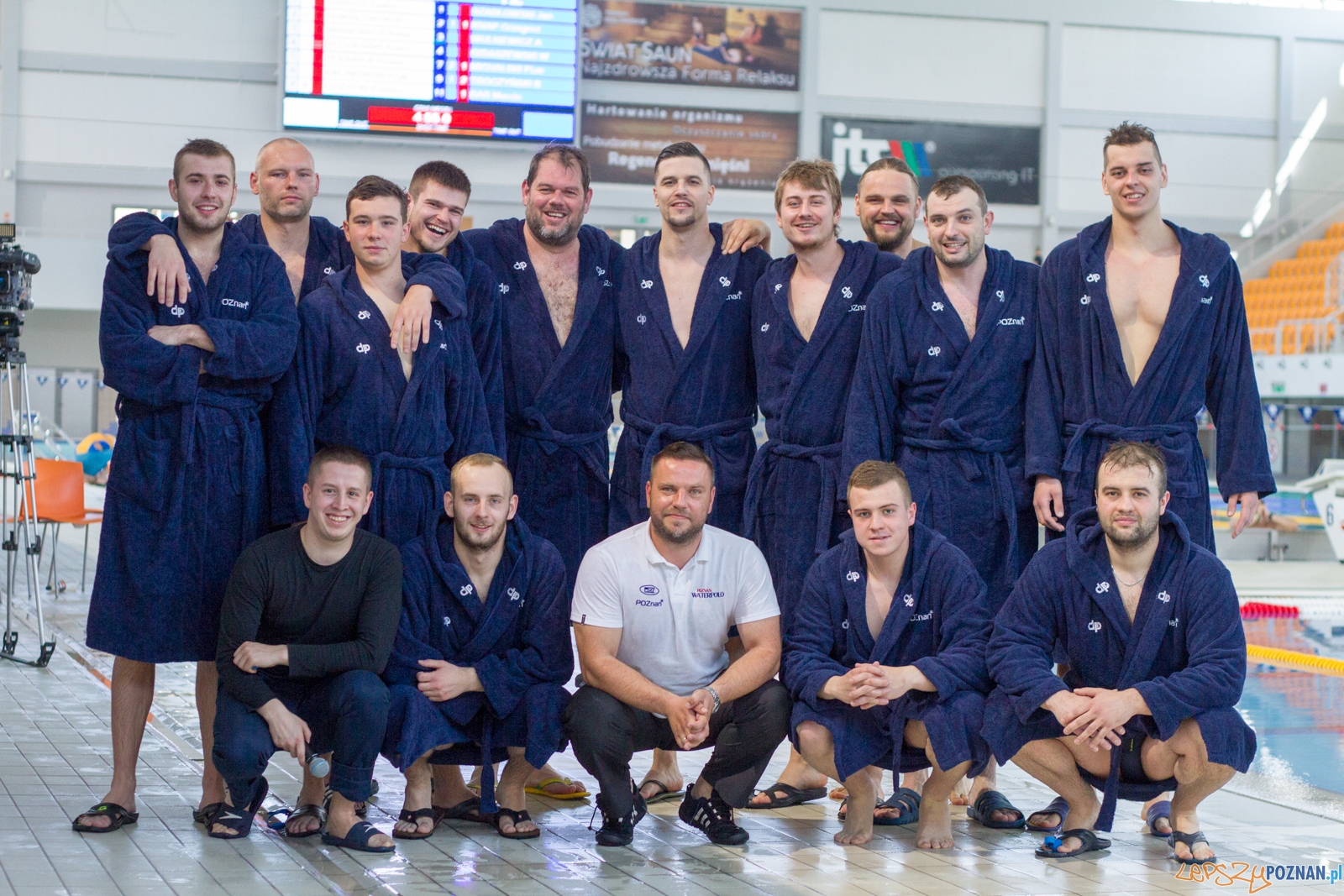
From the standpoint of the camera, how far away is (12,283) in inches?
260

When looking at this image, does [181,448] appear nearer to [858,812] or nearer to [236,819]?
[236,819]

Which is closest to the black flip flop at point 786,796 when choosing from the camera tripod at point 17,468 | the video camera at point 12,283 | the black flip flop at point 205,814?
the black flip flop at point 205,814

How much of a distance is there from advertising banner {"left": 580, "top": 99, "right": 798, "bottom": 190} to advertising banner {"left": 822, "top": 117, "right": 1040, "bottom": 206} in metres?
0.83

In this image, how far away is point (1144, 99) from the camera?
2353cm

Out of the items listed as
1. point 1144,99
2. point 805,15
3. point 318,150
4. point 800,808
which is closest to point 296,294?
point 800,808

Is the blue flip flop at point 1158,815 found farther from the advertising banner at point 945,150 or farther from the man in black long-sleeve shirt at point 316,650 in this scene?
the advertising banner at point 945,150

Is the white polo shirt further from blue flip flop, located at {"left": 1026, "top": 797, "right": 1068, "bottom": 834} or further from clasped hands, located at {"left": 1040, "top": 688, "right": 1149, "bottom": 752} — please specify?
blue flip flop, located at {"left": 1026, "top": 797, "right": 1068, "bottom": 834}

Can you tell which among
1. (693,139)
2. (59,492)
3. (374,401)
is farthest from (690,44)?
(374,401)

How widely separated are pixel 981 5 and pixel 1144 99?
324 centimetres

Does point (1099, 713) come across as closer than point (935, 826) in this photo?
Yes

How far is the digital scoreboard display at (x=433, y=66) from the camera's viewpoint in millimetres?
20531

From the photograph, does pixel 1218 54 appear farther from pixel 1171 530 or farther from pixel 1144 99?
pixel 1171 530

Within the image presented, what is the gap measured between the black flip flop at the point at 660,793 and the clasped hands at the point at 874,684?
0.94 metres

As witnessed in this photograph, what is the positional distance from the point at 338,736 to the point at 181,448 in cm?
97
